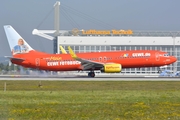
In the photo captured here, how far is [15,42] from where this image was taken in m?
68.0

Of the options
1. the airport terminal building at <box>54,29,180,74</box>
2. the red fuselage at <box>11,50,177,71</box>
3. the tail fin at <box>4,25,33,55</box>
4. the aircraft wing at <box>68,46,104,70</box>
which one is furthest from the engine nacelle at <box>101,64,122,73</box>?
the airport terminal building at <box>54,29,180,74</box>

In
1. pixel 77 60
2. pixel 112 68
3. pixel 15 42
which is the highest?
pixel 15 42

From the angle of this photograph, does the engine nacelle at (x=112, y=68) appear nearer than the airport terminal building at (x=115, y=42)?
Yes

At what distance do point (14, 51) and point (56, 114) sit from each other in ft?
153

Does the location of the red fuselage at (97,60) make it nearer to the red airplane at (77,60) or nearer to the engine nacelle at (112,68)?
the red airplane at (77,60)

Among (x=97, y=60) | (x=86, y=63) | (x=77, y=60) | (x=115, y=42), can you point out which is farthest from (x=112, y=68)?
(x=115, y=42)

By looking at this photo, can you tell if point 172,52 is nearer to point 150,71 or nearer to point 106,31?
point 150,71

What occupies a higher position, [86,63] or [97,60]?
[97,60]

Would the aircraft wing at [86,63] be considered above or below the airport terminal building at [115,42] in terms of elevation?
below

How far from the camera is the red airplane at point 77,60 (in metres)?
66.2

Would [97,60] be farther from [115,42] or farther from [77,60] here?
[115,42]

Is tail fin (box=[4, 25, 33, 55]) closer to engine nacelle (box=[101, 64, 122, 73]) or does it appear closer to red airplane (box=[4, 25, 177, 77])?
red airplane (box=[4, 25, 177, 77])

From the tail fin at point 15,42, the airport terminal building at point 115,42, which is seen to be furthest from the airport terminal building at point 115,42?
the tail fin at point 15,42

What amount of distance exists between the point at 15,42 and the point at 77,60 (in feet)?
32.9
